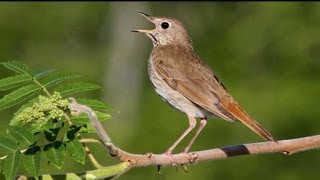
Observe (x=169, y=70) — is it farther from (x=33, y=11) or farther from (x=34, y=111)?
(x=33, y=11)

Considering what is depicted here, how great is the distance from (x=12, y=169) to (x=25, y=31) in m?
30.6

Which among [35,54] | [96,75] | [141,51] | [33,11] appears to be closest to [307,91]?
[96,75]

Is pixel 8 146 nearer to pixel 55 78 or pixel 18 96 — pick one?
pixel 18 96

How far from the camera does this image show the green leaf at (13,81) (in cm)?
428

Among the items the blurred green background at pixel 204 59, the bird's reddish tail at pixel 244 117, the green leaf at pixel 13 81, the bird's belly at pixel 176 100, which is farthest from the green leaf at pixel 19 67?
the blurred green background at pixel 204 59

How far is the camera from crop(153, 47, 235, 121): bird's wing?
243 inches

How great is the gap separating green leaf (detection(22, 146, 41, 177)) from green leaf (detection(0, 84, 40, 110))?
9.0 inches

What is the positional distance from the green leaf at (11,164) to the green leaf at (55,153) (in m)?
0.11

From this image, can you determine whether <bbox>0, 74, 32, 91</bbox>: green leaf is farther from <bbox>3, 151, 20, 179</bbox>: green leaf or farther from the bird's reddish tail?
the bird's reddish tail

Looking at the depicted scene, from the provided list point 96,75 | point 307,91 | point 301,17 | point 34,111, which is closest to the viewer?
point 34,111

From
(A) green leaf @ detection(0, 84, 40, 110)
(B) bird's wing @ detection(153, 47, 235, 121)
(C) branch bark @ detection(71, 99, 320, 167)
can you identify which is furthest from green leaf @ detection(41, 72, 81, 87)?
(B) bird's wing @ detection(153, 47, 235, 121)

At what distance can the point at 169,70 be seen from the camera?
21.7 feet

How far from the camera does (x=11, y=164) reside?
3963 millimetres

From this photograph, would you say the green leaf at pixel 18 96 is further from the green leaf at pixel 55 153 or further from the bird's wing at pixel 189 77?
the bird's wing at pixel 189 77
